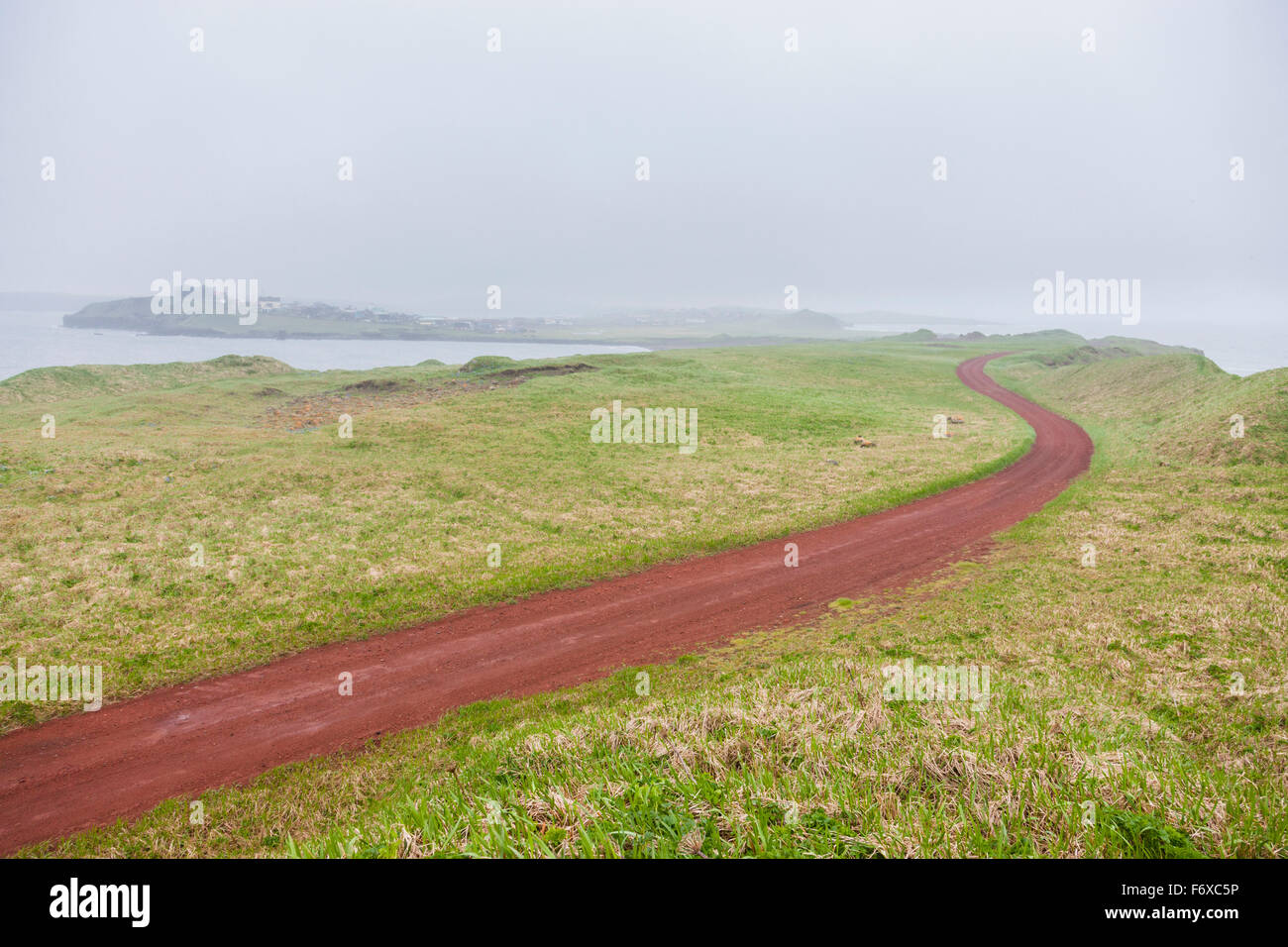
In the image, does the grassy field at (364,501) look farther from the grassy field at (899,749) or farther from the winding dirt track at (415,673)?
the grassy field at (899,749)

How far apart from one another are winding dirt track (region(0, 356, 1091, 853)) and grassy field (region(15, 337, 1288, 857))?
2.95 ft

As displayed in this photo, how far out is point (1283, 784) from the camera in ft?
20.8

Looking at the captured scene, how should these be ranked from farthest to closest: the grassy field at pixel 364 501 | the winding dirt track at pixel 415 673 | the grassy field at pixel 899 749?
the grassy field at pixel 364 501, the winding dirt track at pixel 415 673, the grassy field at pixel 899 749

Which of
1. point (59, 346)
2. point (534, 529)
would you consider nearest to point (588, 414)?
point (534, 529)

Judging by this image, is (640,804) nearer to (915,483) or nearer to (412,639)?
(412,639)

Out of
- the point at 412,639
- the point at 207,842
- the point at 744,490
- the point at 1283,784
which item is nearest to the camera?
the point at 1283,784

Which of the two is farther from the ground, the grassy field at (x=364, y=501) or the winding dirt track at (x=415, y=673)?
the grassy field at (x=364, y=501)

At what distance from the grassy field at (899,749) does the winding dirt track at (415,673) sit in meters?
0.90

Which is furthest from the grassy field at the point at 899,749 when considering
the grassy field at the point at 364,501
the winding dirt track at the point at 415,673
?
the grassy field at the point at 364,501

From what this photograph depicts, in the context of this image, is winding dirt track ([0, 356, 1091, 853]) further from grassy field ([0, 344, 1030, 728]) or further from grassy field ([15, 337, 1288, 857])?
grassy field ([0, 344, 1030, 728])

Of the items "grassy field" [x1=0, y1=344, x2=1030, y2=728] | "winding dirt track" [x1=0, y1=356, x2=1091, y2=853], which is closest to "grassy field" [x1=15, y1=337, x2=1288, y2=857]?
"winding dirt track" [x1=0, y1=356, x2=1091, y2=853]

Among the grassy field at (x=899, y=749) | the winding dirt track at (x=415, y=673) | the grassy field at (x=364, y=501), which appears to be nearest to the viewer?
the grassy field at (x=899, y=749)

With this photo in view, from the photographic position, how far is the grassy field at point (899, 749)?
472cm
